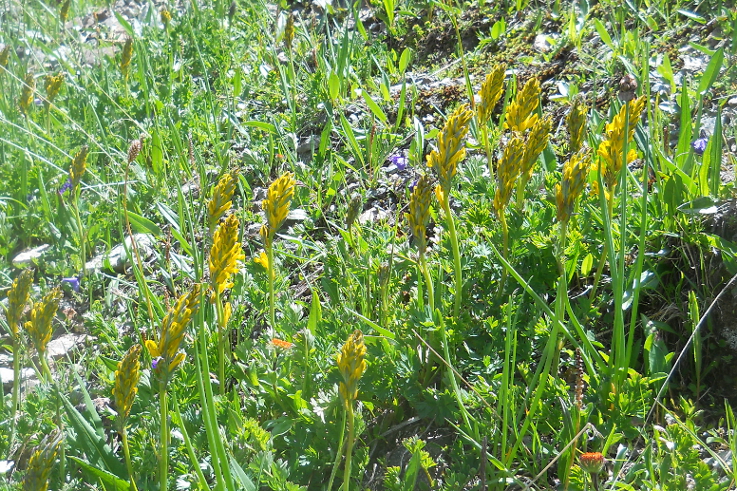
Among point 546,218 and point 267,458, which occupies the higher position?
point 546,218

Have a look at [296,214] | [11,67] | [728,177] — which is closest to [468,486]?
[728,177]

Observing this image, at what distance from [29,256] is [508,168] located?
244cm

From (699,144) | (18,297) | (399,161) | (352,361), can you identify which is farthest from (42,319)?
(699,144)

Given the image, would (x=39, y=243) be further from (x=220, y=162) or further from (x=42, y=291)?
(x=220, y=162)

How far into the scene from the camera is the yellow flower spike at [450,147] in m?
1.70

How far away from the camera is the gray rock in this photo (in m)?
3.13

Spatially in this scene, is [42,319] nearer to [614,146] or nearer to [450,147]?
[450,147]

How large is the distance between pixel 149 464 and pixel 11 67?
138 inches

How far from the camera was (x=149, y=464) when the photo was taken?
1789 mm

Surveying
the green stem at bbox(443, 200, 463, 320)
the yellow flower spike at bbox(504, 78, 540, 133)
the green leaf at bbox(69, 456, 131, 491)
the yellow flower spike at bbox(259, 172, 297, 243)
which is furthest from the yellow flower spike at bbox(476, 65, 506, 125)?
the green leaf at bbox(69, 456, 131, 491)

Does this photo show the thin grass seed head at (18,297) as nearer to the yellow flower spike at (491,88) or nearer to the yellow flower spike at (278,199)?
the yellow flower spike at (278,199)

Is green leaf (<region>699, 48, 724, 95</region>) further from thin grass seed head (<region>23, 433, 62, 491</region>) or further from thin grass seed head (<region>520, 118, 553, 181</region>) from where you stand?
thin grass seed head (<region>23, 433, 62, 491</region>)

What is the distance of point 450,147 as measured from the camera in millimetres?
1729

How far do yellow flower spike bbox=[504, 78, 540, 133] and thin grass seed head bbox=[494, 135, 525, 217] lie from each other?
0.30m
